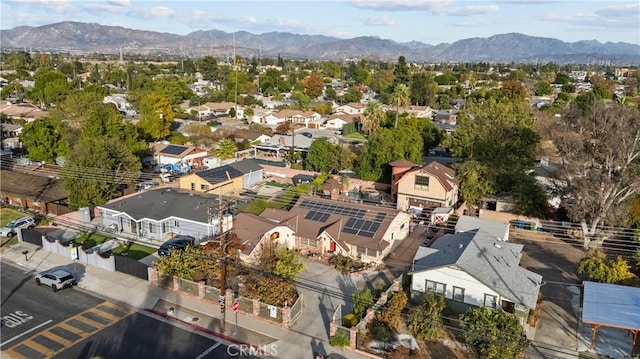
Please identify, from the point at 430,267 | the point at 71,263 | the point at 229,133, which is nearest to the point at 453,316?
the point at 430,267

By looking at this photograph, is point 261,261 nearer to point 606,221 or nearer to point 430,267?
point 430,267

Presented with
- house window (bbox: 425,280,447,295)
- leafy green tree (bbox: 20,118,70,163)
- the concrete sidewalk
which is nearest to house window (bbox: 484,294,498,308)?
house window (bbox: 425,280,447,295)

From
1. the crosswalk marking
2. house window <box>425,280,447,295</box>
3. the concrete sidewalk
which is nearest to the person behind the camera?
the crosswalk marking

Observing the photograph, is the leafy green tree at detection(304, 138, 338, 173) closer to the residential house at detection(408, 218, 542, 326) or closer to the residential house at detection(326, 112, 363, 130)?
the residential house at detection(408, 218, 542, 326)

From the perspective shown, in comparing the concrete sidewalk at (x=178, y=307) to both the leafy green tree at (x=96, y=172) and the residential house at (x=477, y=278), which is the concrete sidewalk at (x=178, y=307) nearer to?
the leafy green tree at (x=96, y=172)

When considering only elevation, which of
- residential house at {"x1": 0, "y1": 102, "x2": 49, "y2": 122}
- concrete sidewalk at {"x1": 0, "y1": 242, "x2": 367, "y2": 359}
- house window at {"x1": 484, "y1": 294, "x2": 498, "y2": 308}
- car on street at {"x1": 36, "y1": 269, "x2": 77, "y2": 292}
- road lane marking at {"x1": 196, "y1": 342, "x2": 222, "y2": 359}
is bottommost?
road lane marking at {"x1": 196, "y1": 342, "x2": 222, "y2": 359}

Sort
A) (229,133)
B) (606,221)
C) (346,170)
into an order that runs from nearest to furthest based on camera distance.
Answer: (606,221) → (346,170) → (229,133)
